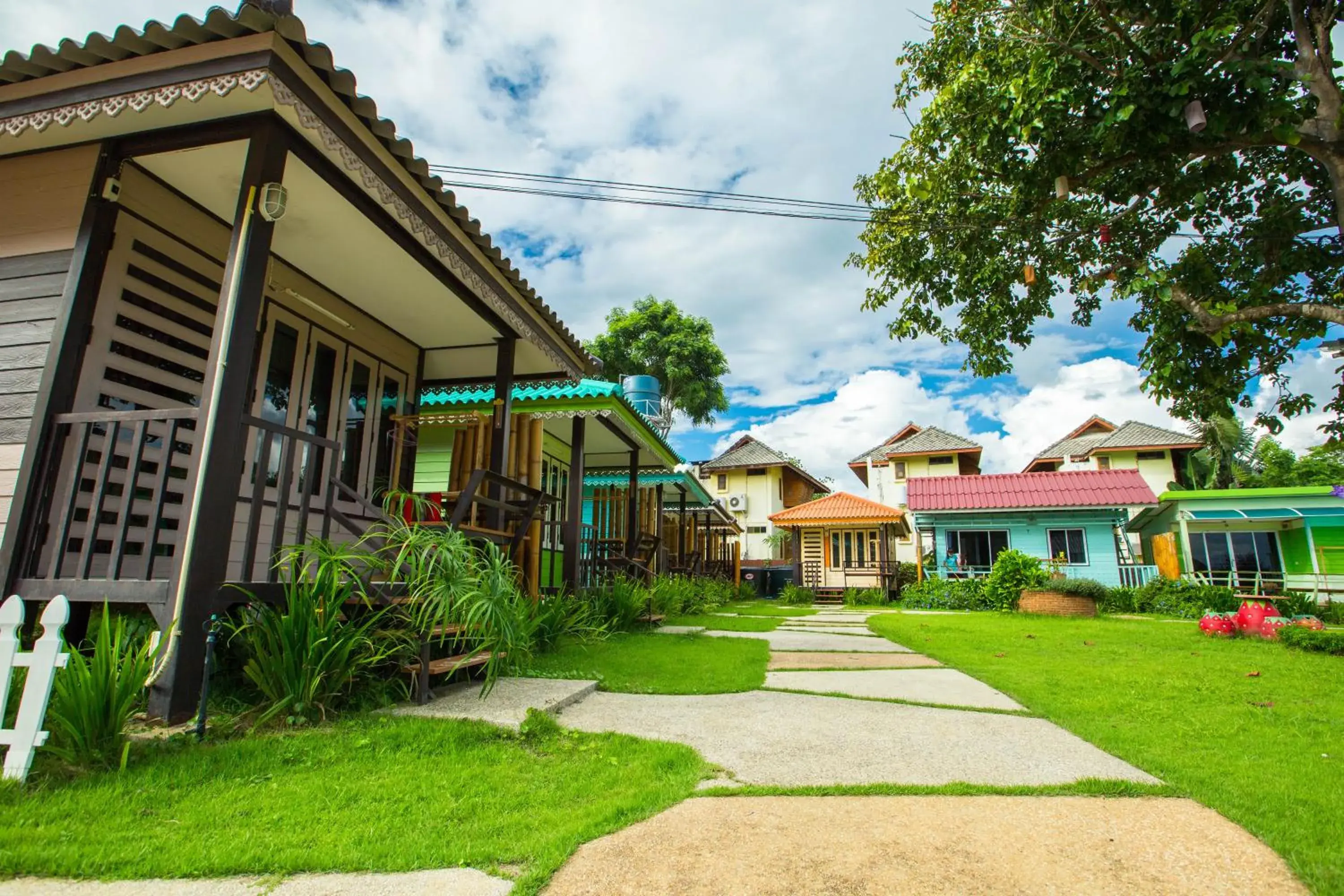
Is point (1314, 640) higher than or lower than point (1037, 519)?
lower

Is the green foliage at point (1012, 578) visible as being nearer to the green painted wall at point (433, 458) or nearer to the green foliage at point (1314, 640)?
the green foliage at point (1314, 640)

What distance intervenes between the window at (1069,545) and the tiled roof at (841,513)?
4.57m

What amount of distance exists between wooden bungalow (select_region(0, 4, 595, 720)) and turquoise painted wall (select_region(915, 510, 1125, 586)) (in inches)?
729

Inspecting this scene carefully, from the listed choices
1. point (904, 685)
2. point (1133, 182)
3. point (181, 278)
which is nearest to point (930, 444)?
point (1133, 182)

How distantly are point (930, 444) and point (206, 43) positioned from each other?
31.8m

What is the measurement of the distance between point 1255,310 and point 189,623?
7781mm

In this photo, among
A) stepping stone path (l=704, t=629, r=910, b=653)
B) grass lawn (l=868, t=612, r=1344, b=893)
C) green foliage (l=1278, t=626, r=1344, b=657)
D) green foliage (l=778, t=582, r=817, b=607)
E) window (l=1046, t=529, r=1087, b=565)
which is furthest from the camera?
green foliage (l=778, t=582, r=817, b=607)

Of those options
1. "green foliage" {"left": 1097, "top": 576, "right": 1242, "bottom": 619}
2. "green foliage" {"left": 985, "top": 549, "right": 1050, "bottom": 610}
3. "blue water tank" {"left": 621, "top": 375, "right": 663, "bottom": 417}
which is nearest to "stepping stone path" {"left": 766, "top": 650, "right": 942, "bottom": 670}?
"blue water tank" {"left": 621, "top": 375, "right": 663, "bottom": 417}

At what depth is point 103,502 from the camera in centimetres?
376

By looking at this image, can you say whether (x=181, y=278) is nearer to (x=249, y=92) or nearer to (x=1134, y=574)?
(x=249, y=92)

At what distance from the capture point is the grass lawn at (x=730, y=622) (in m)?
9.73

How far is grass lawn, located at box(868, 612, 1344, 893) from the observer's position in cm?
219

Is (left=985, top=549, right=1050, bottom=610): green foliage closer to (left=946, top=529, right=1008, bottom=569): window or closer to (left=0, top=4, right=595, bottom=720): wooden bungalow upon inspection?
(left=946, top=529, right=1008, bottom=569): window

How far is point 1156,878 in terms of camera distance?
5.57 ft
